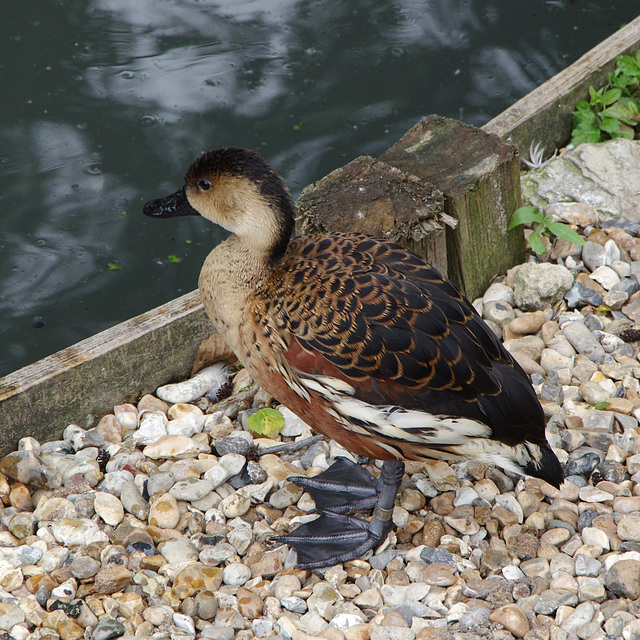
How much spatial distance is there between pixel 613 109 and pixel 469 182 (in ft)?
4.55

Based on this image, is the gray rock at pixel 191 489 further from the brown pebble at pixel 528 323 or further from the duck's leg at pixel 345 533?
the brown pebble at pixel 528 323

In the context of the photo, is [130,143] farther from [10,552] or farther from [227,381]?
[10,552]

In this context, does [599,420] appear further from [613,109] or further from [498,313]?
[613,109]

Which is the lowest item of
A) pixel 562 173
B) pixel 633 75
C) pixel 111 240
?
pixel 111 240

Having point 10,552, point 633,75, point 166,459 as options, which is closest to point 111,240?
point 166,459

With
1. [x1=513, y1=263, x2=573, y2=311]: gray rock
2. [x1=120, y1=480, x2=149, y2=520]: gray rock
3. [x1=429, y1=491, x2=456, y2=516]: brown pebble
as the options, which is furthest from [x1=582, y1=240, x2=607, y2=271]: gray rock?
[x1=120, y1=480, x2=149, y2=520]: gray rock

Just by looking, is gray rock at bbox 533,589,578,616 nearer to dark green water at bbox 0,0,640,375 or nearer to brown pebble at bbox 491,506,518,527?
brown pebble at bbox 491,506,518,527

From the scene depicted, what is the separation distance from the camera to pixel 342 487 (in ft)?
9.43

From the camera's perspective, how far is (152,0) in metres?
5.67

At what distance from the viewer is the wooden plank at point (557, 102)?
397 centimetres

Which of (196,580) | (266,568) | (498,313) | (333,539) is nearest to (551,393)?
(498,313)

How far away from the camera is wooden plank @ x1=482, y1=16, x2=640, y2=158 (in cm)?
397

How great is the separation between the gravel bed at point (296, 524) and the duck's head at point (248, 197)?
32.4 inches

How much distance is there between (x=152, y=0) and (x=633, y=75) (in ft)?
11.0
